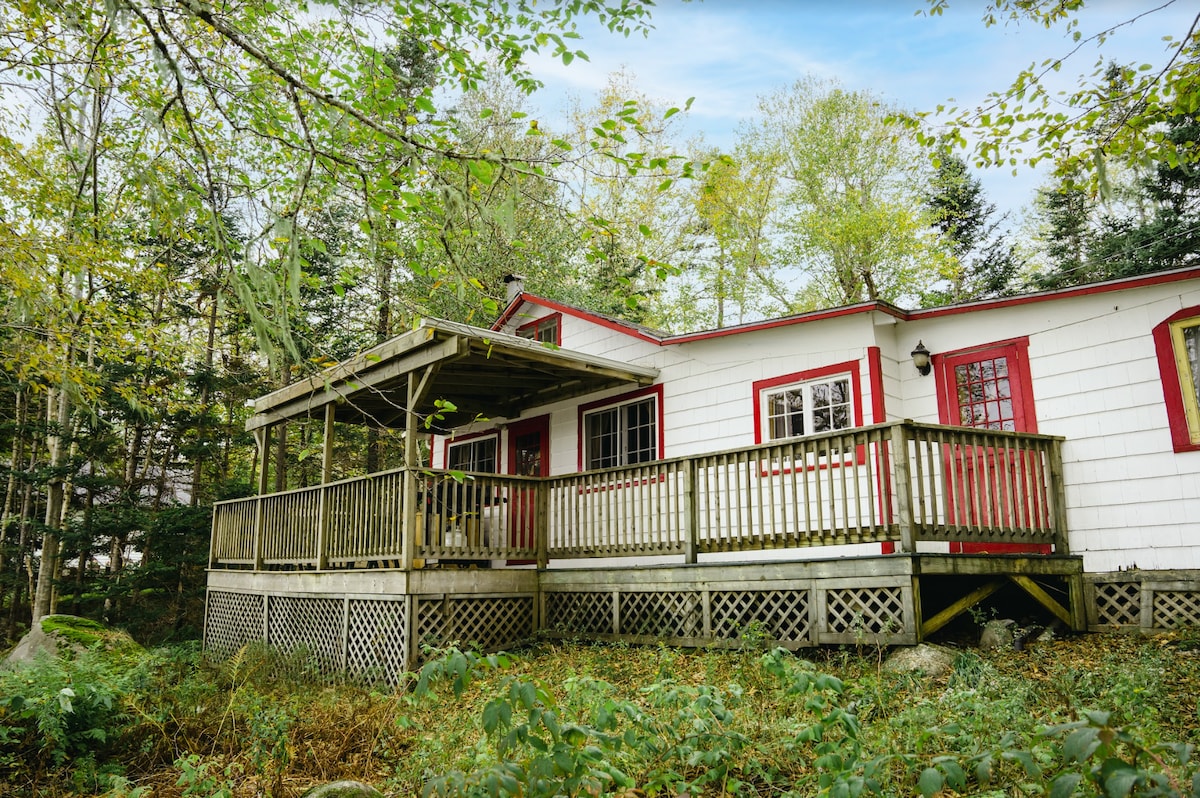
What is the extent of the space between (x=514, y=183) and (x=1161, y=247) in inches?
788

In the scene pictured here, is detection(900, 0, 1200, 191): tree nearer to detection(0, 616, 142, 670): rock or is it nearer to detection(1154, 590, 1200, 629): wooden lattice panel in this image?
detection(1154, 590, 1200, 629): wooden lattice panel

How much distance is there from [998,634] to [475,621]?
592 centimetres

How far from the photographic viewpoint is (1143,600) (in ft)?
27.4

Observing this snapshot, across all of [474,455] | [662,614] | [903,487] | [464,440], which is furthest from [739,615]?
[464,440]

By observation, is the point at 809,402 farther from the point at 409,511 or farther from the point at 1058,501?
the point at 409,511

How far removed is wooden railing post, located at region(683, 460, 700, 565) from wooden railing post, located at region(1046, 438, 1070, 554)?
3.79 m

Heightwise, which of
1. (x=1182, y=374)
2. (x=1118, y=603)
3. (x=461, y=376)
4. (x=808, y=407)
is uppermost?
(x=461, y=376)

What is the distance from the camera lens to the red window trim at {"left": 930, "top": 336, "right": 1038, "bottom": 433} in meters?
9.62

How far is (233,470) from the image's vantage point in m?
25.2

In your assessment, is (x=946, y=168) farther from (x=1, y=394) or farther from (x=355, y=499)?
(x=1, y=394)

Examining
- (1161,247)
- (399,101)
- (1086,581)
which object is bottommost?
(1086,581)

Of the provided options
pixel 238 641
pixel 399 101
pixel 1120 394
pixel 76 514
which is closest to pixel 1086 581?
pixel 1120 394

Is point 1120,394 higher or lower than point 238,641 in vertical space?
higher

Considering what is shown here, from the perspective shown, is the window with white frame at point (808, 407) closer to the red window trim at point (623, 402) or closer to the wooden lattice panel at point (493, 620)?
the red window trim at point (623, 402)
